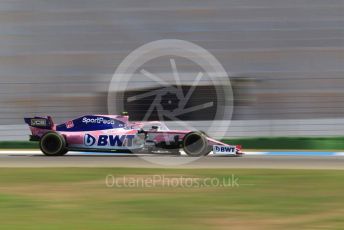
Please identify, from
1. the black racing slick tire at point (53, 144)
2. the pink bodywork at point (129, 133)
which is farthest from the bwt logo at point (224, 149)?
the black racing slick tire at point (53, 144)

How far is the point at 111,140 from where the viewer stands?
14547 millimetres

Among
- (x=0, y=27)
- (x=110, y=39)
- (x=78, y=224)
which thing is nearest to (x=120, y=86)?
(x=110, y=39)

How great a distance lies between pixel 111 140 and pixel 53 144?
4.99 feet

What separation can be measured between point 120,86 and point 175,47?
4.17 metres

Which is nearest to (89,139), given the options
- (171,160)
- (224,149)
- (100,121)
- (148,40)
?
(100,121)

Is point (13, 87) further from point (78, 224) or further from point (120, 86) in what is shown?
point (78, 224)

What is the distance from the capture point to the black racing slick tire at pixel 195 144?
1414cm

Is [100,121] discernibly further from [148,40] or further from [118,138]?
[148,40]

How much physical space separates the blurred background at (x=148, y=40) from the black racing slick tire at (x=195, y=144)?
29.5 ft

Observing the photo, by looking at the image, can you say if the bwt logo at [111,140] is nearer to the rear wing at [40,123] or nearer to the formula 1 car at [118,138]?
the formula 1 car at [118,138]

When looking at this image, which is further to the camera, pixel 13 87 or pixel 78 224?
pixel 13 87

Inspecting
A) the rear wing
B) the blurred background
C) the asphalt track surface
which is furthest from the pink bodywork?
the blurred background

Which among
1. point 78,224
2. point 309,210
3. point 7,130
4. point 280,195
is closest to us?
point 78,224

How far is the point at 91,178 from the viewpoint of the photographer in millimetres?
9875
